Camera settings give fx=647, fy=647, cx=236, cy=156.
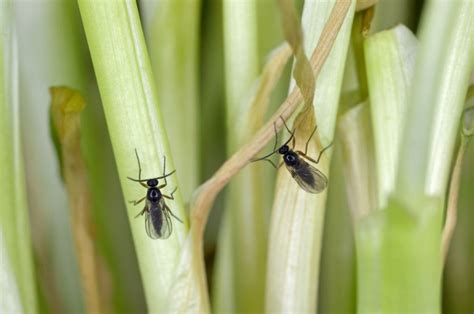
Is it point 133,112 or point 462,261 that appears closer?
point 133,112

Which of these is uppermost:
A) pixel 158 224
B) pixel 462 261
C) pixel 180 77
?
pixel 180 77

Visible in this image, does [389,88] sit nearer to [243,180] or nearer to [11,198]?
[243,180]

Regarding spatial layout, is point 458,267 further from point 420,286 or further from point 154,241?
point 154,241

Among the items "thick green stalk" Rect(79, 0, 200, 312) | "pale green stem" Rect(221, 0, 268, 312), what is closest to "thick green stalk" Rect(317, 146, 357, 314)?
"pale green stem" Rect(221, 0, 268, 312)

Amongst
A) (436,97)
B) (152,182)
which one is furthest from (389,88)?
(152,182)

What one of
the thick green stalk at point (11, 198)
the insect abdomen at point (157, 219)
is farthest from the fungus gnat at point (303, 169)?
the thick green stalk at point (11, 198)

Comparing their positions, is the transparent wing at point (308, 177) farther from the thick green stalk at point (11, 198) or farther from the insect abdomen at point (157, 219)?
the thick green stalk at point (11, 198)

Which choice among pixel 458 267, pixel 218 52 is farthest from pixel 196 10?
pixel 458 267

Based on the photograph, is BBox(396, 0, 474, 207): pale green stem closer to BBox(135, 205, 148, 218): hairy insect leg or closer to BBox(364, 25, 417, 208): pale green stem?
BBox(364, 25, 417, 208): pale green stem
